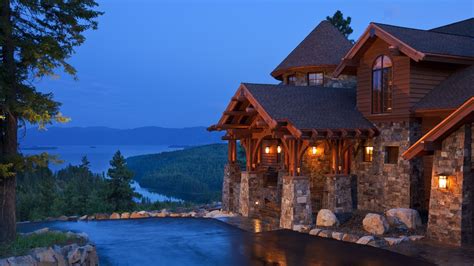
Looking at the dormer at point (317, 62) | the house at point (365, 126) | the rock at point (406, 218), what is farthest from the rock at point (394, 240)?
the dormer at point (317, 62)

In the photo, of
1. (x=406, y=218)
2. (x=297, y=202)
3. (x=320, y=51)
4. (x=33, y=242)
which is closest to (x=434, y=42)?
(x=406, y=218)

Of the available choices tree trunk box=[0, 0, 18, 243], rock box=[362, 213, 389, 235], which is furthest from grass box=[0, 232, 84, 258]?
rock box=[362, 213, 389, 235]

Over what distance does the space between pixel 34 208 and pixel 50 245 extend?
18665mm

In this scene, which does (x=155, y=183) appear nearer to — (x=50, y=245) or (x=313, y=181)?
(x=313, y=181)

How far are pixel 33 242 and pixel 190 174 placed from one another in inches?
2380

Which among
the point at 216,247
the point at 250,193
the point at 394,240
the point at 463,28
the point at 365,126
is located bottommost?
the point at 216,247

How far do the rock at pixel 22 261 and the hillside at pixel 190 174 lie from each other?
133 feet

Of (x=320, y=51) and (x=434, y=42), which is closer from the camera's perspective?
(x=434, y=42)

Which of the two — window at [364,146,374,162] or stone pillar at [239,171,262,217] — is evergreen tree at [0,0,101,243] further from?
window at [364,146,374,162]

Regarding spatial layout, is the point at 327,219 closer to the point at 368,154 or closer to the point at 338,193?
the point at 338,193

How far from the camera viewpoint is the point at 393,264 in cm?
1093

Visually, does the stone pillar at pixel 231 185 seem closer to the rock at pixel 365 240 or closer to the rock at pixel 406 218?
the rock at pixel 406 218

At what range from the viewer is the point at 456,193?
12.3m

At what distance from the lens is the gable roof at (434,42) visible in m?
16.1
